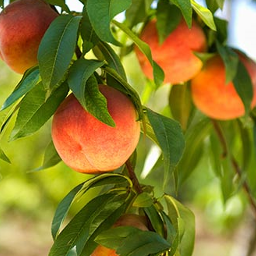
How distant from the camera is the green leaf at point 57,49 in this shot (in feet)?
2.37

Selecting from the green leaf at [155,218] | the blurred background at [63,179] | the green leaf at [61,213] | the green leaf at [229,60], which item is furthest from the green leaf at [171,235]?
the blurred background at [63,179]

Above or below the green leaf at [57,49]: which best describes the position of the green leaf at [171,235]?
below

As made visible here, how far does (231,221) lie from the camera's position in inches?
103

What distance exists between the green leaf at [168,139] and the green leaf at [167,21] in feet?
1.32

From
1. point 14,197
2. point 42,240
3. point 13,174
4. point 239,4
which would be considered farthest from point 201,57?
point 42,240

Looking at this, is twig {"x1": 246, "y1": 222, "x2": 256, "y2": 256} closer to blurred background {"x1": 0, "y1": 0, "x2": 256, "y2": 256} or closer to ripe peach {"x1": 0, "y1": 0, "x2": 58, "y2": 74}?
blurred background {"x1": 0, "y1": 0, "x2": 256, "y2": 256}

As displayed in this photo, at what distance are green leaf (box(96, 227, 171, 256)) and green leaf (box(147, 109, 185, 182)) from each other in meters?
0.07

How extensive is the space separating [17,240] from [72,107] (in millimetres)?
5194

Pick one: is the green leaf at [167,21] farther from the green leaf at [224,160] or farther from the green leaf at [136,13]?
the green leaf at [224,160]

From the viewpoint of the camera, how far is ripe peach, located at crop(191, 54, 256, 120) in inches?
48.8

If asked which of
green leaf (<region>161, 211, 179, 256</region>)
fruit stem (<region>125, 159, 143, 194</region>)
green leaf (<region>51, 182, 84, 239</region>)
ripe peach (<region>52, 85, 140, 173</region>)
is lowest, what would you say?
green leaf (<region>161, 211, 179, 256</region>)

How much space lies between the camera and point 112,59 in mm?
859

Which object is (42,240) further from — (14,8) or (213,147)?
(14,8)

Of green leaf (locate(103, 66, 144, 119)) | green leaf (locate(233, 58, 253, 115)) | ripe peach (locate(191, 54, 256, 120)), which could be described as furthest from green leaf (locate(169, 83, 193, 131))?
green leaf (locate(103, 66, 144, 119))
